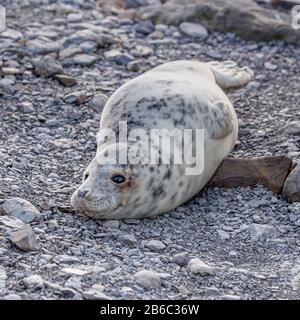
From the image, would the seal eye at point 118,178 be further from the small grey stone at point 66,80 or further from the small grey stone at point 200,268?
the small grey stone at point 66,80

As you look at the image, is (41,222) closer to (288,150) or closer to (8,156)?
(8,156)

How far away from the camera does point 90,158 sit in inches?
248

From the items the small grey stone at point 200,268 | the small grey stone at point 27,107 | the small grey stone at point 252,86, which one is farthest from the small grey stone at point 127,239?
the small grey stone at point 252,86

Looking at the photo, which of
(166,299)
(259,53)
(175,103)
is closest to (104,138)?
(175,103)

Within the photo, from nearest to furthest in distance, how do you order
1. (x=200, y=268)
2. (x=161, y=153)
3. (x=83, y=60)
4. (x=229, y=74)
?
(x=200, y=268)
(x=161, y=153)
(x=229, y=74)
(x=83, y=60)

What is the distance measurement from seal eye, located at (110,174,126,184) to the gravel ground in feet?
0.71

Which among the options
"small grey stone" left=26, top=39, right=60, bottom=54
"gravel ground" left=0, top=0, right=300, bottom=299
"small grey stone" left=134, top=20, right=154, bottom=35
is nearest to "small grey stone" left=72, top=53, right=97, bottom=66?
"gravel ground" left=0, top=0, right=300, bottom=299

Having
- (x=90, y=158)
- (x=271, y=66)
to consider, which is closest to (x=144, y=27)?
(x=271, y=66)

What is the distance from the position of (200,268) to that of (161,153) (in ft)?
2.76

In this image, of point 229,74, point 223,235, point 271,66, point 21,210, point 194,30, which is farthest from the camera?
point 194,30

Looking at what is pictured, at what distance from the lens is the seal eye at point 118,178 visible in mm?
5387

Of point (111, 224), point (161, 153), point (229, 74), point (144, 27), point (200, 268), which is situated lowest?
point (144, 27)

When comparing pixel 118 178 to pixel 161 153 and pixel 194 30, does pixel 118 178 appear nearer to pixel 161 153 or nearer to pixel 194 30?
pixel 161 153
